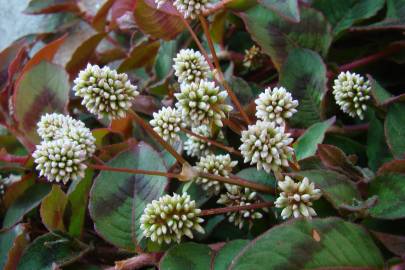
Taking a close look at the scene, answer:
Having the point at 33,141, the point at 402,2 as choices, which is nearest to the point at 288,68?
the point at 402,2

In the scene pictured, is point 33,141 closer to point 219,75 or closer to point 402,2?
point 219,75

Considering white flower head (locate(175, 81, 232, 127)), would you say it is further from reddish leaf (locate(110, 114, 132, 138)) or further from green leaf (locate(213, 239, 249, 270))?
reddish leaf (locate(110, 114, 132, 138))

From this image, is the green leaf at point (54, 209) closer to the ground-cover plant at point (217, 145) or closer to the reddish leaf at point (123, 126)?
the ground-cover plant at point (217, 145)

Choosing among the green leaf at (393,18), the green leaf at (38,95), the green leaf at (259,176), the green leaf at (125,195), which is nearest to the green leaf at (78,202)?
the green leaf at (125,195)

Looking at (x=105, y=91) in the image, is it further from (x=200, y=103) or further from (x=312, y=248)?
(x=312, y=248)

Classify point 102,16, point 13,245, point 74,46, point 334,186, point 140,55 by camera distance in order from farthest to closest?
point 74,46
point 102,16
point 140,55
point 13,245
point 334,186

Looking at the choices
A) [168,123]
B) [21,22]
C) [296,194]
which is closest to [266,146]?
[296,194]
